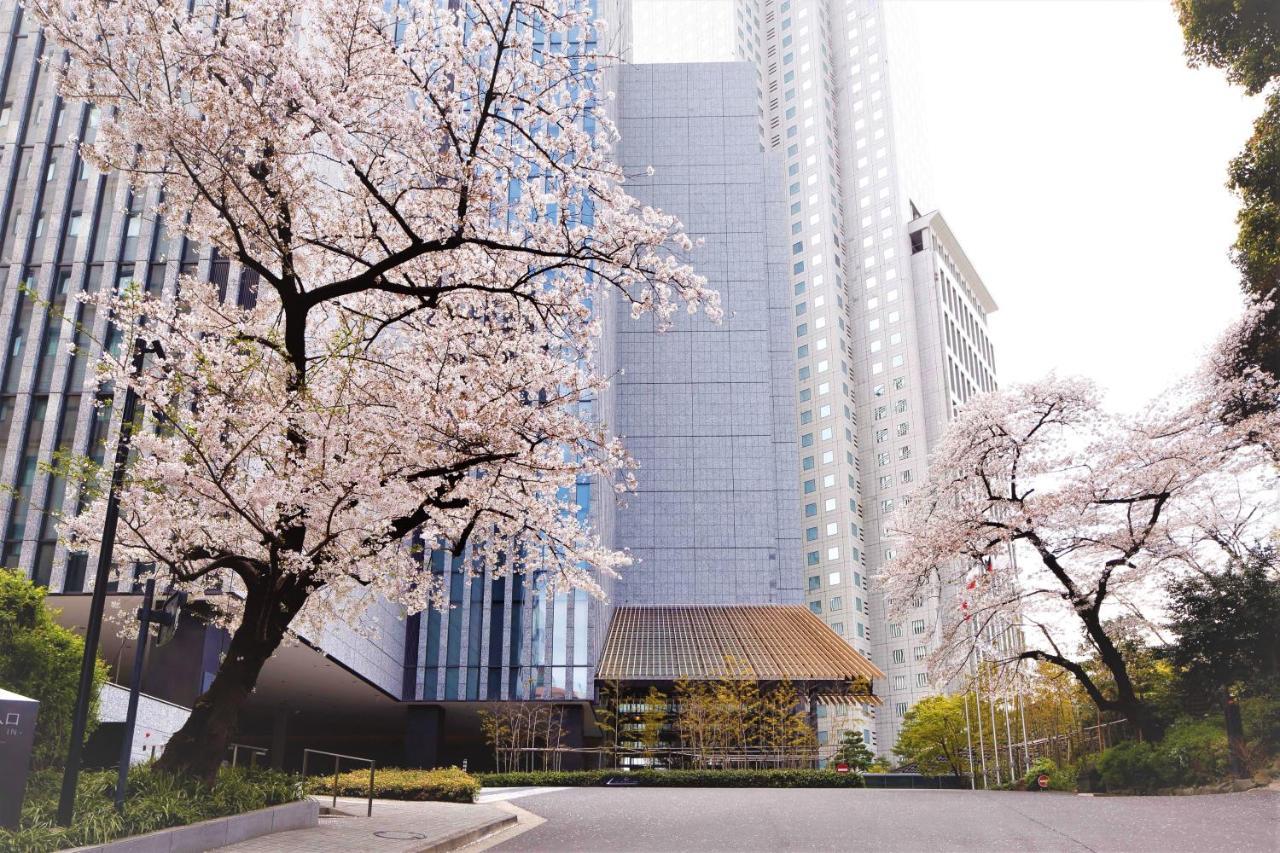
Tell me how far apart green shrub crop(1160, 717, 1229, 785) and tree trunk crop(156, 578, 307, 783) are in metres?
14.9

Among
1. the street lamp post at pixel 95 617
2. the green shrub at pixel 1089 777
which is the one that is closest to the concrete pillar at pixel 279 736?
the green shrub at pixel 1089 777

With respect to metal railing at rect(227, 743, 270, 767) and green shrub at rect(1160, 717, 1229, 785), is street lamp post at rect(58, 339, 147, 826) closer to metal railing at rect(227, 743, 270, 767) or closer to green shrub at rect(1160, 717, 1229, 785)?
metal railing at rect(227, 743, 270, 767)

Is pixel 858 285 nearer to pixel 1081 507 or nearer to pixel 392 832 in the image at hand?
pixel 1081 507

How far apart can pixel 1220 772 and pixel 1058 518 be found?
6151 millimetres

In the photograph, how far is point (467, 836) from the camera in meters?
11.4

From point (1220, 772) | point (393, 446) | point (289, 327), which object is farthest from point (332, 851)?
point (1220, 772)

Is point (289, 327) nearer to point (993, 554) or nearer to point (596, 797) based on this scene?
point (596, 797)

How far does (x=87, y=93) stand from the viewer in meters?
10.6

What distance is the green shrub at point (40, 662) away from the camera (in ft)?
41.4

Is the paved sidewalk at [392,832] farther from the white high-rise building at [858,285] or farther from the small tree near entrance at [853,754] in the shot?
the white high-rise building at [858,285]

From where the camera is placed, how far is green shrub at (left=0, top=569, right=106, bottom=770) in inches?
496

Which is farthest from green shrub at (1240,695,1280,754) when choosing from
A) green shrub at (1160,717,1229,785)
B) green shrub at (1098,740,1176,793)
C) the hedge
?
the hedge

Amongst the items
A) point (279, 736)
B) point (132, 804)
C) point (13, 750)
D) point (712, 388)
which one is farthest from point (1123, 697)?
point (279, 736)

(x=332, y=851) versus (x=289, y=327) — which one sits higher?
(x=289, y=327)
